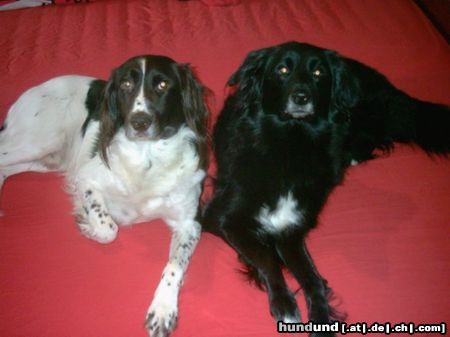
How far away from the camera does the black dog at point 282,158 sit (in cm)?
222

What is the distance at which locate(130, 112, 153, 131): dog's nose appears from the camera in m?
2.07

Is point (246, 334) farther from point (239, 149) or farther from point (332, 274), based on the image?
point (239, 149)

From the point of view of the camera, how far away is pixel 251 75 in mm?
2422

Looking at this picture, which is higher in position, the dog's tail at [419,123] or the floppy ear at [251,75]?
the floppy ear at [251,75]

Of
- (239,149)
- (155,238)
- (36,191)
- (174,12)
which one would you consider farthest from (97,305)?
(174,12)

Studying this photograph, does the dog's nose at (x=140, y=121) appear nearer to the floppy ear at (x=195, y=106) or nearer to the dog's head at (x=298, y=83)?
the floppy ear at (x=195, y=106)

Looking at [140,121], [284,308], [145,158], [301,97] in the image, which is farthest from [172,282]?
[301,97]

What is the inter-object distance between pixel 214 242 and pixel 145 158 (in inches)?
23.6

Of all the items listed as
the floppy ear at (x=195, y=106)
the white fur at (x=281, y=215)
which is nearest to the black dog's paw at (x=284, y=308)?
the white fur at (x=281, y=215)

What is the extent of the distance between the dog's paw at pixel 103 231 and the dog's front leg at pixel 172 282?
0.31 m

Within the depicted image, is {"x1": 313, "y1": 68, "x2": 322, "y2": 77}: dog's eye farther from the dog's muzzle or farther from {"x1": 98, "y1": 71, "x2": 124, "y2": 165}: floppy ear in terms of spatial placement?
{"x1": 98, "y1": 71, "x2": 124, "y2": 165}: floppy ear

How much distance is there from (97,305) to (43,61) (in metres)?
2.25

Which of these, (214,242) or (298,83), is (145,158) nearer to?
(214,242)

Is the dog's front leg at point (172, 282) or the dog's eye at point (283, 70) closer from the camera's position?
the dog's front leg at point (172, 282)
